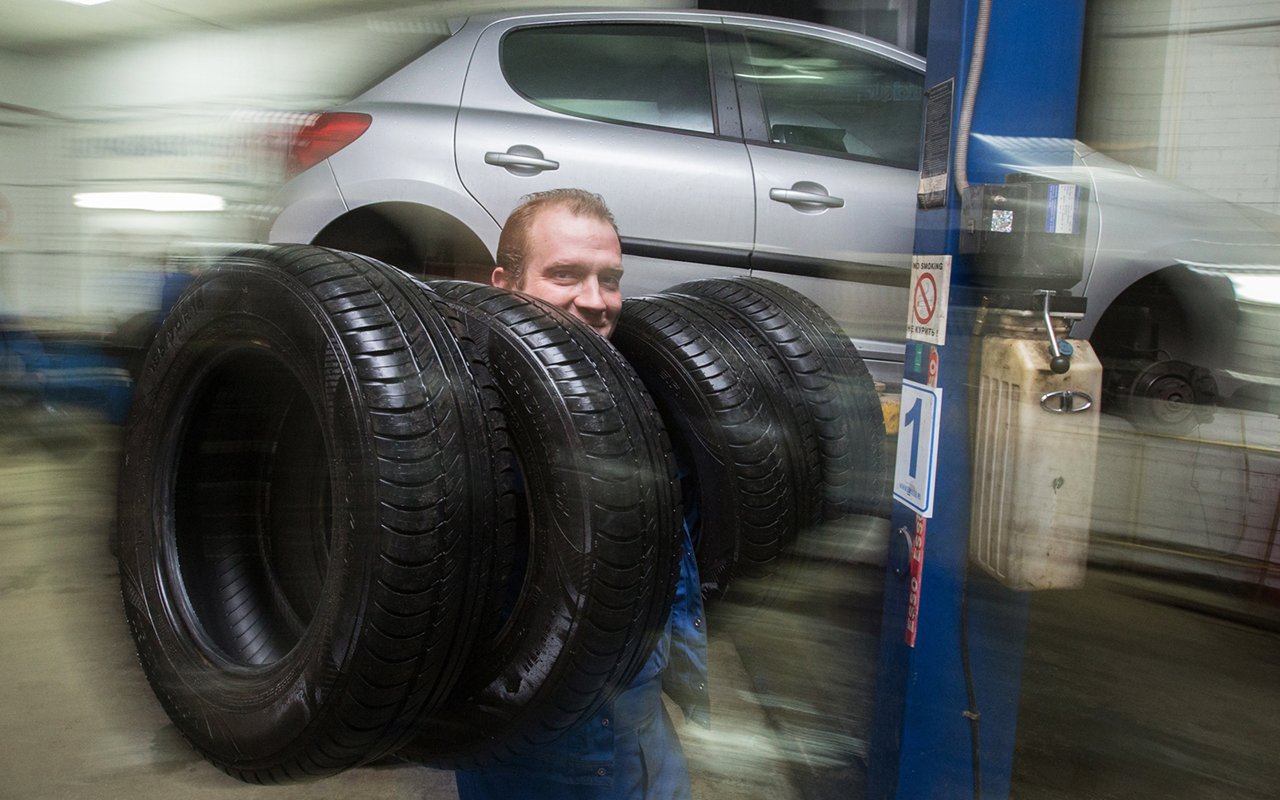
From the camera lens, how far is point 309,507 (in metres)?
0.93

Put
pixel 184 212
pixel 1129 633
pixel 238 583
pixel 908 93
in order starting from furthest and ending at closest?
pixel 1129 633 < pixel 908 93 < pixel 238 583 < pixel 184 212

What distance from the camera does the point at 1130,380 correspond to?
45.3 inches

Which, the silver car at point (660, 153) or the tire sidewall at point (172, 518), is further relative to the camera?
the silver car at point (660, 153)

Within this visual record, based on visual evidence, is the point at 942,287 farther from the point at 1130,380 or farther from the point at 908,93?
the point at 1130,380

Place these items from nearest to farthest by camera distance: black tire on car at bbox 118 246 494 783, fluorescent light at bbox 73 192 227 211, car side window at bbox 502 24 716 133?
black tire on car at bbox 118 246 494 783
fluorescent light at bbox 73 192 227 211
car side window at bbox 502 24 716 133

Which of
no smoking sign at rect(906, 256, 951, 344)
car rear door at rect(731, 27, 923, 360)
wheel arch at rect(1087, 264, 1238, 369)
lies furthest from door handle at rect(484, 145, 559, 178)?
wheel arch at rect(1087, 264, 1238, 369)

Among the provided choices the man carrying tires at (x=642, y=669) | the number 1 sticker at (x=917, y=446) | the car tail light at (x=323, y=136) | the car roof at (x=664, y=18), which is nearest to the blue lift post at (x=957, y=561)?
the number 1 sticker at (x=917, y=446)

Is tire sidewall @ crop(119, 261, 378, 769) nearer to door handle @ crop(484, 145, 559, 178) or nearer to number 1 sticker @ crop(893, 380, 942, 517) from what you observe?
door handle @ crop(484, 145, 559, 178)

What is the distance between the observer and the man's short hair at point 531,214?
0.93 m

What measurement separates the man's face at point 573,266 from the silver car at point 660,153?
0.03 m

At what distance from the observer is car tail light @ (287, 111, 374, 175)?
87 centimetres

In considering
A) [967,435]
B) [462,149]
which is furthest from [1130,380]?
[462,149]

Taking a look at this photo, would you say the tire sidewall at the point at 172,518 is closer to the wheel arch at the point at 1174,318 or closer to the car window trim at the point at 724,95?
the car window trim at the point at 724,95

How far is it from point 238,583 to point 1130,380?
1.05m
